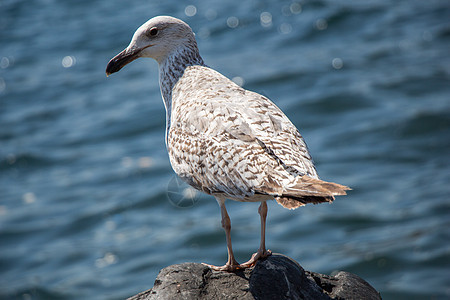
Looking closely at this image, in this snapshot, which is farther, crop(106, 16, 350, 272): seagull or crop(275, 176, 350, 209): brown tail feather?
crop(106, 16, 350, 272): seagull

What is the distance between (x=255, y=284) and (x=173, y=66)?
10.5 feet

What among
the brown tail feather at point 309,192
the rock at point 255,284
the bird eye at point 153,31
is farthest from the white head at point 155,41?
the brown tail feather at point 309,192

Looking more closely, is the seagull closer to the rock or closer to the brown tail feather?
the brown tail feather

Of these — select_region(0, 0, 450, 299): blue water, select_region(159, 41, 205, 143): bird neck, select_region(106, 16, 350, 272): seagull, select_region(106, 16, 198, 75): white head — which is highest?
select_region(0, 0, 450, 299): blue water

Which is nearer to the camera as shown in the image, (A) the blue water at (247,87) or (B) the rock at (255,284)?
(B) the rock at (255,284)

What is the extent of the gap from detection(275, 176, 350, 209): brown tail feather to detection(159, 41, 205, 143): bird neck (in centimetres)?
307

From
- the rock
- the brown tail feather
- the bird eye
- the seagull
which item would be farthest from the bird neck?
the brown tail feather

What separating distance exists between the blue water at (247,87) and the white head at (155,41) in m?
4.17

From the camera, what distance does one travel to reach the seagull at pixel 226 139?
6012 millimetres

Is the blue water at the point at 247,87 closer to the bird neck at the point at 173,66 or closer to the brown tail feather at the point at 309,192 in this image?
the bird neck at the point at 173,66

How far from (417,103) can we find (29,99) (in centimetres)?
1335

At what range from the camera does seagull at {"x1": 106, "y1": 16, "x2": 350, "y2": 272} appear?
237 inches

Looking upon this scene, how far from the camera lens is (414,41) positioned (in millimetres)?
24250

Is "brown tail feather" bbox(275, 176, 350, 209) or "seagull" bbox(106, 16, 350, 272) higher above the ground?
"seagull" bbox(106, 16, 350, 272)
